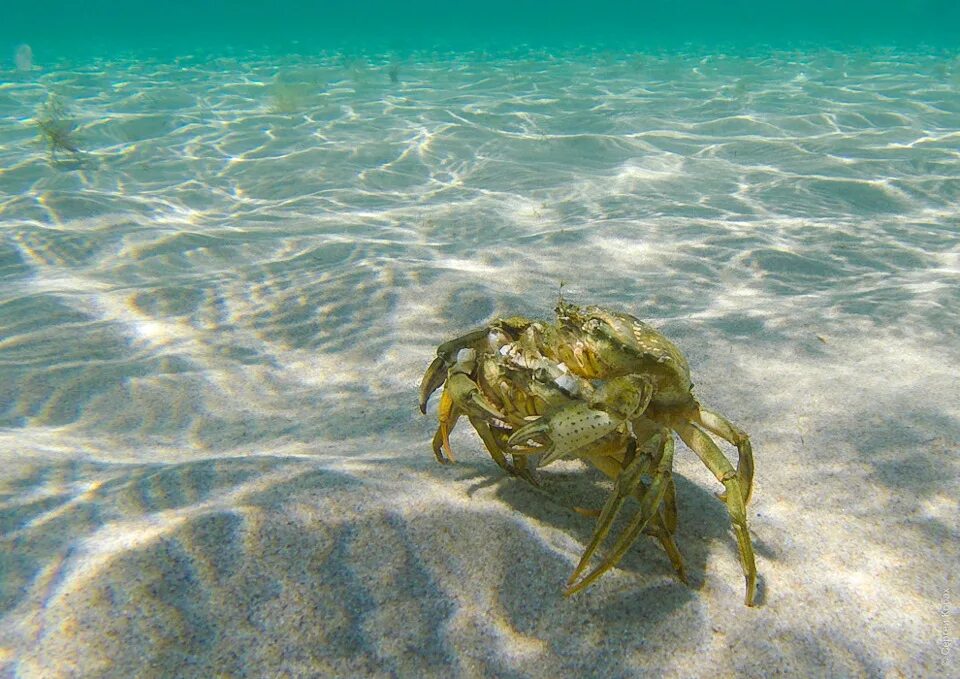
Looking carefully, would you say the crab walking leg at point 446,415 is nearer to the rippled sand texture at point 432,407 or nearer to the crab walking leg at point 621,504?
the rippled sand texture at point 432,407

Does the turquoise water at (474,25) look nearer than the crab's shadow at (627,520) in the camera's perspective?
No

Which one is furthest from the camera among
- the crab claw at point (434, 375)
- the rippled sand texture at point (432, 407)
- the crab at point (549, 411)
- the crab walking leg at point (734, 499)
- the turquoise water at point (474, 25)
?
the turquoise water at point (474, 25)

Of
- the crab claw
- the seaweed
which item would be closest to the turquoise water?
the seaweed

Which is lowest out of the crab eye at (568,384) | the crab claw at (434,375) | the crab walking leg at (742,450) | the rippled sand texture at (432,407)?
the rippled sand texture at (432,407)

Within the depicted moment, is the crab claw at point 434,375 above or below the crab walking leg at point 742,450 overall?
above

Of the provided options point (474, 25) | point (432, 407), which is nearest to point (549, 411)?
point (432, 407)

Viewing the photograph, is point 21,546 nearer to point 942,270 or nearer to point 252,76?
point 942,270

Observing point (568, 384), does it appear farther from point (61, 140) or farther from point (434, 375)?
point (61, 140)

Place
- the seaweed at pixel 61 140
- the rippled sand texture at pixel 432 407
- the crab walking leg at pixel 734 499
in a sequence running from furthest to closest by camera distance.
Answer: the seaweed at pixel 61 140, the crab walking leg at pixel 734 499, the rippled sand texture at pixel 432 407

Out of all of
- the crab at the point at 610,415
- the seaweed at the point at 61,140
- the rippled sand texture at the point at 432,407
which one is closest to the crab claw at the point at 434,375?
the crab at the point at 610,415
